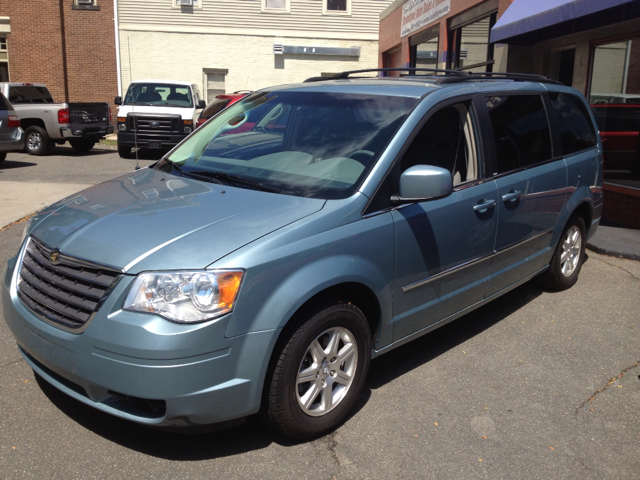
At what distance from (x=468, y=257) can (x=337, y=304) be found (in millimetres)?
1265

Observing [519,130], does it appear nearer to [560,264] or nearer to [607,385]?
[560,264]

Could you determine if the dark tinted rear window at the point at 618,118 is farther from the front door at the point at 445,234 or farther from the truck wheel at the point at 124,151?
the truck wheel at the point at 124,151

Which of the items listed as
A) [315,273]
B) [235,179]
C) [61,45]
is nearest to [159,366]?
[315,273]

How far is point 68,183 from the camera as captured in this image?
1184 centimetres

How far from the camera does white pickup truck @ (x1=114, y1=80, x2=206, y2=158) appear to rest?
16.2 m

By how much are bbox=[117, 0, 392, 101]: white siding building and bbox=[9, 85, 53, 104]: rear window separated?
7.26 meters

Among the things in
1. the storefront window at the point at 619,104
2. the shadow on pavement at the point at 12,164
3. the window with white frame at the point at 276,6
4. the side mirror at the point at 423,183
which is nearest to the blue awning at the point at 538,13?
the storefront window at the point at 619,104

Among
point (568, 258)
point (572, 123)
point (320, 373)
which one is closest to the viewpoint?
point (320, 373)

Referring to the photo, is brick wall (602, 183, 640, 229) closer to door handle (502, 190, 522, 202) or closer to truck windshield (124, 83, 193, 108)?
door handle (502, 190, 522, 202)

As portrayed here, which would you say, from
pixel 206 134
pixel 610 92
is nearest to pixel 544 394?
pixel 206 134

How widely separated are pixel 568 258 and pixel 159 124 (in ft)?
41.9

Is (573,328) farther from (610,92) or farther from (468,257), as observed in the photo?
(610,92)

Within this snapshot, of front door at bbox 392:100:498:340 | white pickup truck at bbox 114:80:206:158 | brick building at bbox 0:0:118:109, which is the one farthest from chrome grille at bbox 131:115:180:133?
front door at bbox 392:100:498:340

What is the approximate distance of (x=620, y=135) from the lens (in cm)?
895
